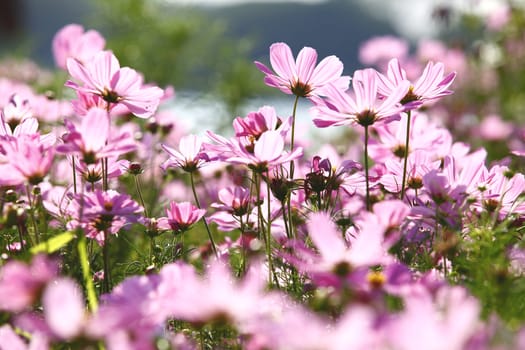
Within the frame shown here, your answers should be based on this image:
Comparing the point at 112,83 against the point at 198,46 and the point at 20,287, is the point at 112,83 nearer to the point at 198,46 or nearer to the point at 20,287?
the point at 20,287

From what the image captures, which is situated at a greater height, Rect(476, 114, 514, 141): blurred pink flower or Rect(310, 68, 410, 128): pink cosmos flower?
Rect(310, 68, 410, 128): pink cosmos flower

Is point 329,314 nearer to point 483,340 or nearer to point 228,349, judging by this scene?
point 228,349

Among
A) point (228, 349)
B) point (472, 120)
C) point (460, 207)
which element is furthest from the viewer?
point (472, 120)

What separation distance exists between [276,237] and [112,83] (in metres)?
0.32

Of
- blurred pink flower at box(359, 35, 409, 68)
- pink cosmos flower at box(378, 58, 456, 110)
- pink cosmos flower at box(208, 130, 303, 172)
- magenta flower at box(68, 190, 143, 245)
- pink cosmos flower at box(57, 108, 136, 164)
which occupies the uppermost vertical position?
pink cosmos flower at box(378, 58, 456, 110)

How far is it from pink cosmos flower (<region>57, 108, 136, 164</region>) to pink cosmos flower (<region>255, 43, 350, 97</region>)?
260mm

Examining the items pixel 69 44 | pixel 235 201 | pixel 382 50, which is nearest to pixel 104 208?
pixel 235 201

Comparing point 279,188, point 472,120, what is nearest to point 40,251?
point 279,188

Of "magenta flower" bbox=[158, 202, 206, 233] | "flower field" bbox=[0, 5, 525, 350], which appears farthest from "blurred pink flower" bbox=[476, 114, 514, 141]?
"magenta flower" bbox=[158, 202, 206, 233]

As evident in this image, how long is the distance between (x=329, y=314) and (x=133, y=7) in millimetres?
2423

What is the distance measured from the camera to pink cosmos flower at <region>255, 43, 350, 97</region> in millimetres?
840

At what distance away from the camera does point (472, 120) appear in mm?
2449

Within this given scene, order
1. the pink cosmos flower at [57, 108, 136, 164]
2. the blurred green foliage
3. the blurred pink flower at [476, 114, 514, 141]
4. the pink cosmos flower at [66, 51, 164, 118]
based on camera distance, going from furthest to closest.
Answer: the blurred green foliage, the blurred pink flower at [476, 114, 514, 141], the pink cosmos flower at [66, 51, 164, 118], the pink cosmos flower at [57, 108, 136, 164]

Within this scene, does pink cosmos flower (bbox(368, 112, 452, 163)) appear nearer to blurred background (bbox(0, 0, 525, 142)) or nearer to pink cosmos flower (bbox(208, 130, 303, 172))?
pink cosmos flower (bbox(208, 130, 303, 172))
